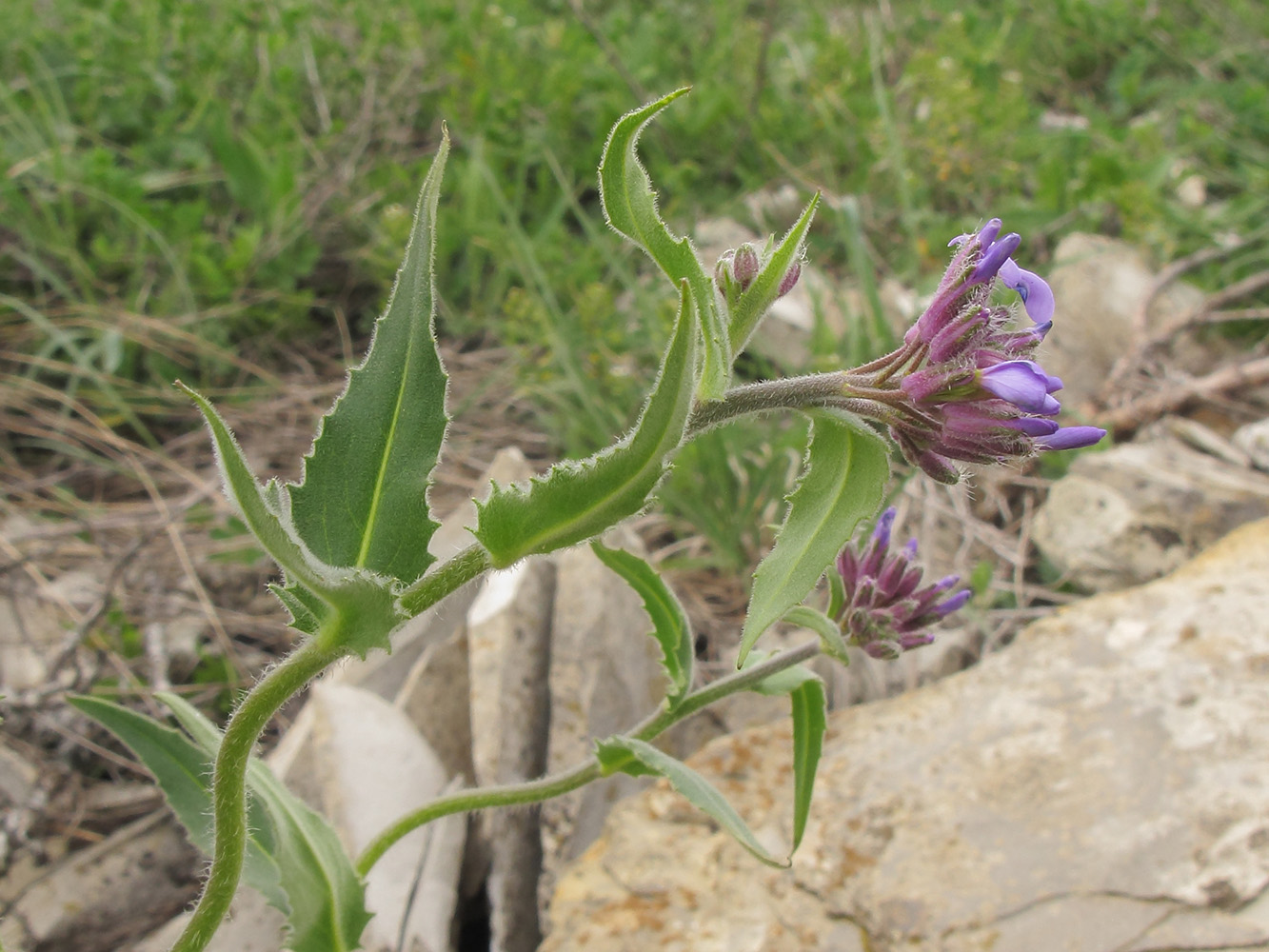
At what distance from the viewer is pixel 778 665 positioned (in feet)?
6.05

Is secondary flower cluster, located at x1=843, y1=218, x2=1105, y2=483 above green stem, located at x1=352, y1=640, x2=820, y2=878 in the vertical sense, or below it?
above

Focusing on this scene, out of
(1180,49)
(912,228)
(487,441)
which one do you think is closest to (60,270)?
(487,441)

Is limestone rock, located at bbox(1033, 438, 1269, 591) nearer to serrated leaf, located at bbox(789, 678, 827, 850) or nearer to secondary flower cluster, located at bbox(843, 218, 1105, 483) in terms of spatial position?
serrated leaf, located at bbox(789, 678, 827, 850)

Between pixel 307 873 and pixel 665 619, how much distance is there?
2.49 ft

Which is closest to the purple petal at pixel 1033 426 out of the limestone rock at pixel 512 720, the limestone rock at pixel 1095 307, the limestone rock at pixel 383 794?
the limestone rock at pixel 512 720

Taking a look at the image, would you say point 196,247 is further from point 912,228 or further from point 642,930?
point 642,930

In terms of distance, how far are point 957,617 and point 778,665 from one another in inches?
74.6

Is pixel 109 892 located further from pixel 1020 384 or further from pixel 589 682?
pixel 1020 384

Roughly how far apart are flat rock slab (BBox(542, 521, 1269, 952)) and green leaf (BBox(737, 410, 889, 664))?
1.22 m

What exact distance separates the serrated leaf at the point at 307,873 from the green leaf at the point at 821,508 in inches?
36.5

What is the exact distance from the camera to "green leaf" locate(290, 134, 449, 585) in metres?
1.41

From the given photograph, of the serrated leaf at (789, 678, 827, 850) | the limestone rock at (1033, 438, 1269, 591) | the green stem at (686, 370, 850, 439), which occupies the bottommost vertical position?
the limestone rock at (1033, 438, 1269, 591)

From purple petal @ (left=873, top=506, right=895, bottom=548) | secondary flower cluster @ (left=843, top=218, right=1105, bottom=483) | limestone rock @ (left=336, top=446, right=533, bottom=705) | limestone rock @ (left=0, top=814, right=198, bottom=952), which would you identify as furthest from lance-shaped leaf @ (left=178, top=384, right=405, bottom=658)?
limestone rock @ (left=0, top=814, right=198, bottom=952)

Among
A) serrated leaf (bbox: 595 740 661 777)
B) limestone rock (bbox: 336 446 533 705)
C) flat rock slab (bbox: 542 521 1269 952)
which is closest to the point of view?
serrated leaf (bbox: 595 740 661 777)
